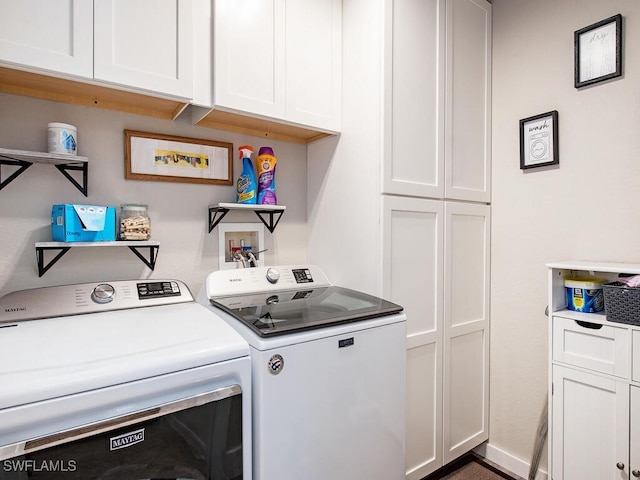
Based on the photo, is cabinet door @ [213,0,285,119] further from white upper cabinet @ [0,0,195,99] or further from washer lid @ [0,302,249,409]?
washer lid @ [0,302,249,409]

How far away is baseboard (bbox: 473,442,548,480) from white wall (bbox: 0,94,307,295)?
1.70 m

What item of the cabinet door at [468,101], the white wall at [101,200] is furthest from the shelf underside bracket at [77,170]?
the cabinet door at [468,101]

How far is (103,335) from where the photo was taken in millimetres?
1052

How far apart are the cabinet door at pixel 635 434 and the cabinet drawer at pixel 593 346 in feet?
0.25

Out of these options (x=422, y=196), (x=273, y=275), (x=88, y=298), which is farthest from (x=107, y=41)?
(x=422, y=196)

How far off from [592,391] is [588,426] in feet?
0.49

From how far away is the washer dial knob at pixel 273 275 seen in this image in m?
1.70

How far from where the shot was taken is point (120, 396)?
86 cm

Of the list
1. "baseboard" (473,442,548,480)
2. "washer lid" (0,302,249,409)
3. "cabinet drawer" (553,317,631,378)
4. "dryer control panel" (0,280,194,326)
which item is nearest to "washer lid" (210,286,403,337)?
"washer lid" (0,302,249,409)

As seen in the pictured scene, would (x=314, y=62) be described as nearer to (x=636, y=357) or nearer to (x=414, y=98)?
(x=414, y=98)

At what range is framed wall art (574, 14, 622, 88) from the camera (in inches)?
63.1

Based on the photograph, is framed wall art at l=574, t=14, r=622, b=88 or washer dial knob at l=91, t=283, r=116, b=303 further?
framed wall art at l=574, t=14, r=622, b=88

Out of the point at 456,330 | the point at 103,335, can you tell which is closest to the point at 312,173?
the point at 456,330

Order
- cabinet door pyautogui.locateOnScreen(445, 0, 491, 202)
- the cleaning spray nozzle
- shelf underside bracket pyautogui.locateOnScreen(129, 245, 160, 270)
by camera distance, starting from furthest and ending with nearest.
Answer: cabinet door pyautogui.locateOnScreen(445, 0, 491, 202)
the cleaning spray nozzle
shelf underside bracket pyautogui.locateOnScreen(129, 245, 160, 270)
